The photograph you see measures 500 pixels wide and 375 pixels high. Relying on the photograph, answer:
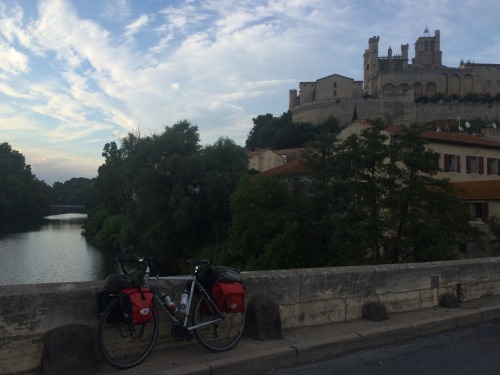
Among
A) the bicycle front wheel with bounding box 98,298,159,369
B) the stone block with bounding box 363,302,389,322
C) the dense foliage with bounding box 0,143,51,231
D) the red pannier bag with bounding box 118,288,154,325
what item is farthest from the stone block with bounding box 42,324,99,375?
the dense foliage with bounding box 0,143,51,231

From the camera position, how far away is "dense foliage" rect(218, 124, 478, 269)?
24156 millimetres

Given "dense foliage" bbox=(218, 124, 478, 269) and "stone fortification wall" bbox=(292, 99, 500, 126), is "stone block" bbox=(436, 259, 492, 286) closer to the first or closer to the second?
"dense foliage" bbox=(218, 124, 478, 269)

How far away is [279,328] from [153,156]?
34711 millimetres

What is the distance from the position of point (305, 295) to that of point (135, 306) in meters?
2.21

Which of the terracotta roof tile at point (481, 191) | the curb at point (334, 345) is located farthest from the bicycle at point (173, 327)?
the terracotta roof tile at point (481, 191)

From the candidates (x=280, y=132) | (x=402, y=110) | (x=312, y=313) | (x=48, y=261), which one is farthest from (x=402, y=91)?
(x=312, y=313)

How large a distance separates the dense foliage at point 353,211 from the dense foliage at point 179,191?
13.6 ft

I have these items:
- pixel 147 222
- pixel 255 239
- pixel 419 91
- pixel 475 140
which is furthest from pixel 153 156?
pixel 419 91

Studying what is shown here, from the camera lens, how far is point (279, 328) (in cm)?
477

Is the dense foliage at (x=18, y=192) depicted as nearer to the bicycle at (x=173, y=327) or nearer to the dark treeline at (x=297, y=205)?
the dark treeline at (x=297, y=205)

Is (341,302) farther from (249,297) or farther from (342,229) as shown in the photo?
(342,229)

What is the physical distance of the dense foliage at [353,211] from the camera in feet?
79.3

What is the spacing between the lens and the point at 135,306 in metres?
3.65

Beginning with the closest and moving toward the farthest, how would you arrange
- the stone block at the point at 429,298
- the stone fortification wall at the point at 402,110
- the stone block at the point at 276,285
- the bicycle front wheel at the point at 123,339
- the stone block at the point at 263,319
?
the bicycle front wheel at the point at 123,339, the stone block at the point at 263,319, the stone block at the point at 276,285, the stone block at the point at 429,298, the stone fortification wall at the point at 402,110
